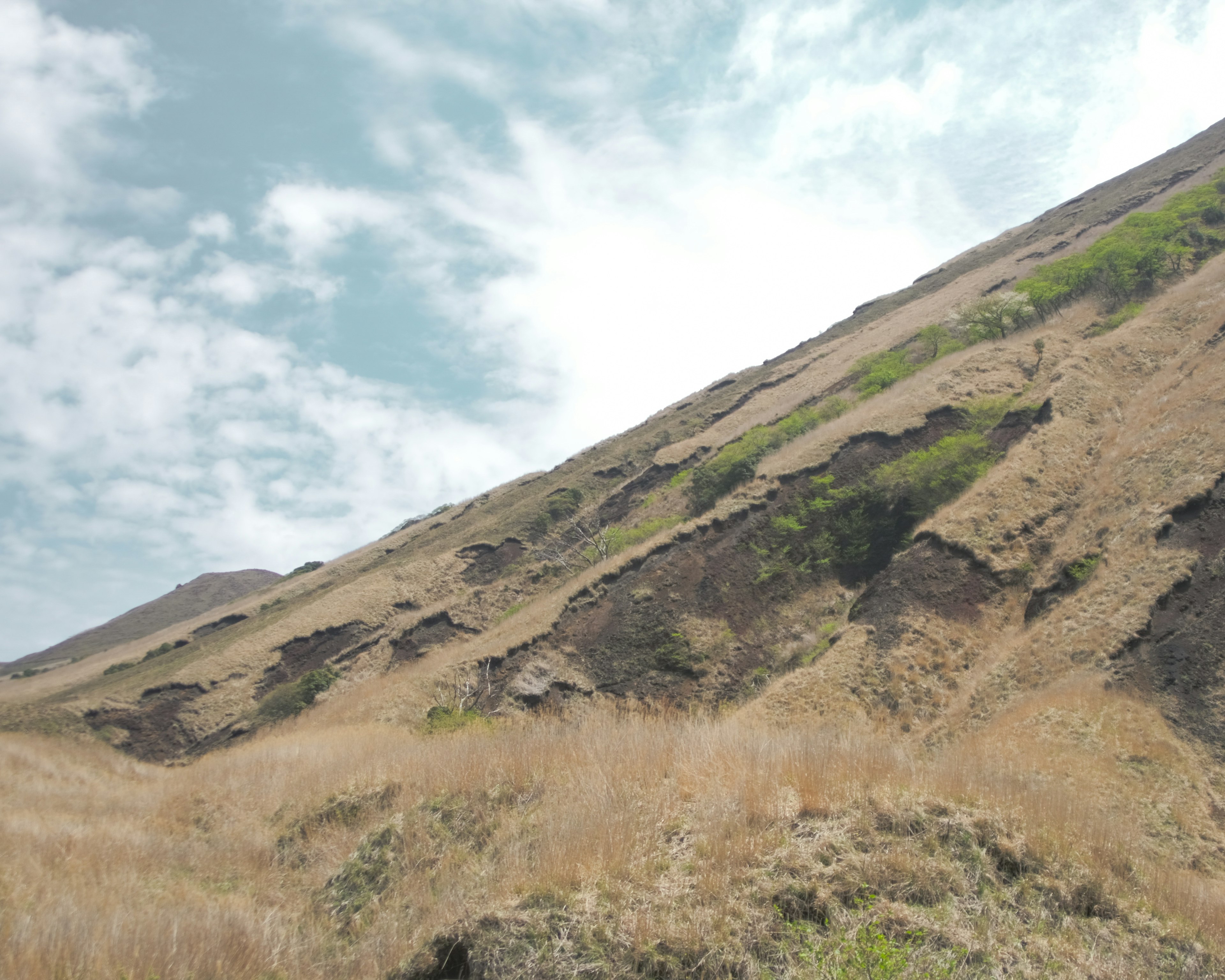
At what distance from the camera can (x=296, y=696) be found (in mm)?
30891

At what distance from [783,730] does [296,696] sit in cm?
2712

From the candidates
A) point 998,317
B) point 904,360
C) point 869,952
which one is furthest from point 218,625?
point 998,317

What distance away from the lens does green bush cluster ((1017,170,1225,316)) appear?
99.2ft

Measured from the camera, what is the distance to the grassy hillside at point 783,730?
477 cm

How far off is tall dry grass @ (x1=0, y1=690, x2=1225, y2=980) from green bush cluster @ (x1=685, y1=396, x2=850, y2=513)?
69.9 feet

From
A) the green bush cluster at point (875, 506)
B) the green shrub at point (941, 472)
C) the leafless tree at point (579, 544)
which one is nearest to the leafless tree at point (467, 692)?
the green bush cluster at point (875, 506)

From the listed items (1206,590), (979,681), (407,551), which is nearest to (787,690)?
(979,681)

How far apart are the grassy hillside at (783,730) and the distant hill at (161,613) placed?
56078 millimetres

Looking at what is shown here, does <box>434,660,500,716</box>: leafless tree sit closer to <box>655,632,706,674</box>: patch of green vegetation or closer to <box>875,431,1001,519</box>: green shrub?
<box>655,632,706,674</box>: patch of green vegetation

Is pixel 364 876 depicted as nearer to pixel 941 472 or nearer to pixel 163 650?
pixel 941 472

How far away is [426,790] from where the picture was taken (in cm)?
896

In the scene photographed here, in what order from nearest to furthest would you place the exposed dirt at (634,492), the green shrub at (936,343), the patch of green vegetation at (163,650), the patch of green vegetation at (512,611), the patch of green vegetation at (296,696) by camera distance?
the patch of green vegetation at (296,696) → the patch of green vegetation at (512,611) → the green shrub at (936,343) → the exposed dirt at (634,492) → the patch of green vegetation at (163,650)

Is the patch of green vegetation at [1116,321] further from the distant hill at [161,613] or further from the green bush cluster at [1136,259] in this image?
the distant hill at [161,613]

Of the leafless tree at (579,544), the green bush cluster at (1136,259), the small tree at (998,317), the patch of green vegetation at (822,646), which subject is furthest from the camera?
the leafless tree at (579,544)
